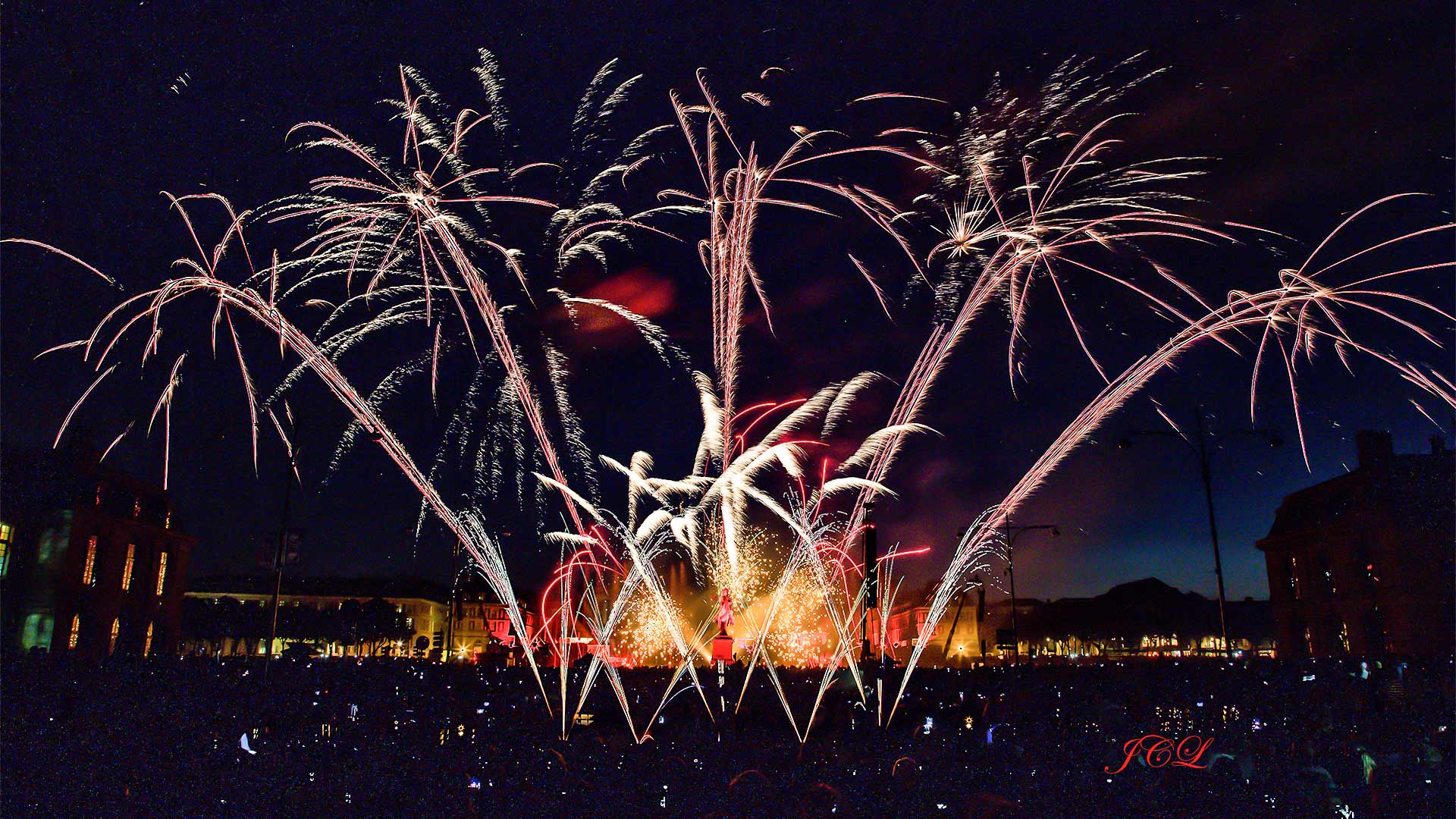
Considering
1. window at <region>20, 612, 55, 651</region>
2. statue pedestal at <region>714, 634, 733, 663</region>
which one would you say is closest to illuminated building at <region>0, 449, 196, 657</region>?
window at <region>20, 612, 55, 651</region>

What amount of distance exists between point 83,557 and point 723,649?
167 ft

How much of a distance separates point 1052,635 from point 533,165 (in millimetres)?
104162

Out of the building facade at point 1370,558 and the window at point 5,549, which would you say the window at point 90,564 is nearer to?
the window at point 5,549

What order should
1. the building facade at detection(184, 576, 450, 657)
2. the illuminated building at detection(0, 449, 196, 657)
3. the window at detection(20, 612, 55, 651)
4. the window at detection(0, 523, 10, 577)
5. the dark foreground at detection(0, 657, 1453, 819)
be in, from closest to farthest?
the dark foreground at detection(0, 657, 1453, 819), the window at detection(0, 523, 10, 577), the illuminated building at detection(0, 449, 196, 657), the window at detection(20, 612, 55, 651), the building facade at detection(184, 576, 450, 657)

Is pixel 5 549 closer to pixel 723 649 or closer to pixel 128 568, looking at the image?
pixel 128 568

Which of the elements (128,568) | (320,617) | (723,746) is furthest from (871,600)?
(320,617)

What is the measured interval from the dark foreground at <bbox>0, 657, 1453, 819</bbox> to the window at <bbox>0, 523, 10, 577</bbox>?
107ft

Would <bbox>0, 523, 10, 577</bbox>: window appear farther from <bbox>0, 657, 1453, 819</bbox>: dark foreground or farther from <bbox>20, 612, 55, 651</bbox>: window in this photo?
<bbox>0, 657, 1453, 819</bbox>: dark foreground

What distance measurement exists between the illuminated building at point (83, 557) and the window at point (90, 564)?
6 cm

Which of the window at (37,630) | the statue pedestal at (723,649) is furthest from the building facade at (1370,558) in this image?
the window at (37,630)

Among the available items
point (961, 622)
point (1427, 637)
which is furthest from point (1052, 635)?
point (1427, 637)

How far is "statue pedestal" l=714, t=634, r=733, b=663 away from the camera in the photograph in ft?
66.5

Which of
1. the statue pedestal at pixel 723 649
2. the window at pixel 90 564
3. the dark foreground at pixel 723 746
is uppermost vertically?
the window at pixel 90 564

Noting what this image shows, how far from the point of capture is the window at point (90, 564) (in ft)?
177
